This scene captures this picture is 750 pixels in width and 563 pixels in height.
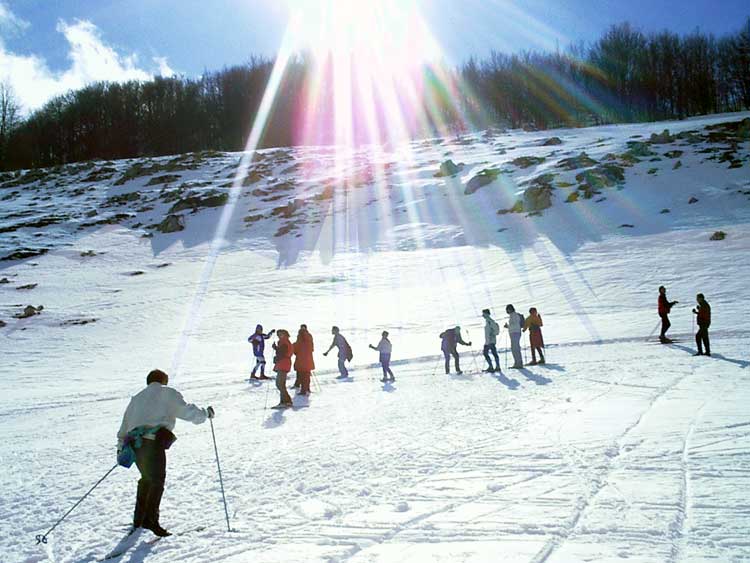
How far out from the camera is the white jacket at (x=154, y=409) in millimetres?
5332

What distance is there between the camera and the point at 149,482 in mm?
5230

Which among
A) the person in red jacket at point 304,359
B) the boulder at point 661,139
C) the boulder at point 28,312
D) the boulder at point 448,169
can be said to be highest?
the boulder at point 661,139

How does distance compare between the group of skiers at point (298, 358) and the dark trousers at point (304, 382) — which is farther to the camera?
the dark trousers at point (304, 382)

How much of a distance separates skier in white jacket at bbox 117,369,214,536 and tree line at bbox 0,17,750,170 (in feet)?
282

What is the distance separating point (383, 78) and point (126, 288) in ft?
220

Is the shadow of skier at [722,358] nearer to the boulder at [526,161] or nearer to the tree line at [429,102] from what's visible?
the boulder at [526,161]

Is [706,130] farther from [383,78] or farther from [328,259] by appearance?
[383,78]

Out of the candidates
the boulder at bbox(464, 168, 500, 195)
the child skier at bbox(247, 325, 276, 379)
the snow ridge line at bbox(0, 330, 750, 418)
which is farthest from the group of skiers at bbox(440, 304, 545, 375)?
the boulder at bbox(464, 168, 500, 195)

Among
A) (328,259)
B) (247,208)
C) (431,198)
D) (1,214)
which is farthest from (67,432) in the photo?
(1,214)

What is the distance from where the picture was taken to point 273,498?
5996 mm

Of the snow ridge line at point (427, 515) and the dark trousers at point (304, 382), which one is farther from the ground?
the dark trousers at point (304, 382)

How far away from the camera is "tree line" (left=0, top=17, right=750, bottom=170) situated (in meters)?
83.2

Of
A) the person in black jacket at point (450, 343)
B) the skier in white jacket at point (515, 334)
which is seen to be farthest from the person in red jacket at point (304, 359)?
the skier in white jacket at point (515, 334)

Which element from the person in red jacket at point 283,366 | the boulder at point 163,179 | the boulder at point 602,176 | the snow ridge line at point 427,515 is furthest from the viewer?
the boulder at point 163,179
